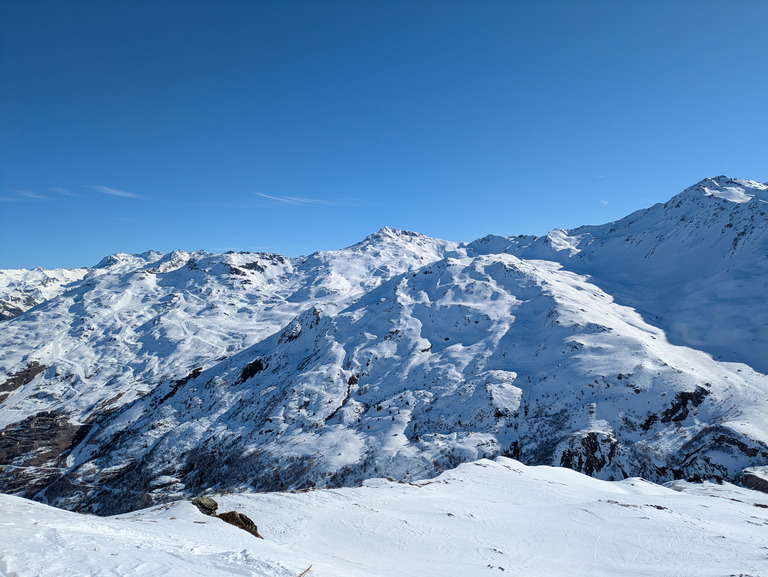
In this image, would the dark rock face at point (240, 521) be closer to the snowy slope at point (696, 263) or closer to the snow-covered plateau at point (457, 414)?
the snow-covered plateau at point (457, 414)

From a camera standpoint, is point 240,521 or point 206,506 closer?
point 240,521

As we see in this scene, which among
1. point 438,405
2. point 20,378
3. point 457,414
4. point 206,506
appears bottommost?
point 20,378

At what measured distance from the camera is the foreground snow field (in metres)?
10.9

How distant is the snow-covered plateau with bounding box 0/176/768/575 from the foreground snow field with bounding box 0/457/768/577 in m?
0.22

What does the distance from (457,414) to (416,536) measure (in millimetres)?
47431

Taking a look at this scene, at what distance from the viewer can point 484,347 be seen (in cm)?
8256

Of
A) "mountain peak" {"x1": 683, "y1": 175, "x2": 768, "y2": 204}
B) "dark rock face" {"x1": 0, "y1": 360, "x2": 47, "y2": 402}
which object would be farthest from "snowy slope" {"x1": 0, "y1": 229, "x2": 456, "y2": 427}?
"mountain peak" {"x1": 683, "y1": 175, "x2": 768, "y2": 204}

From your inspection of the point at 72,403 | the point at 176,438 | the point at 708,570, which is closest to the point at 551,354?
the point at 708,570

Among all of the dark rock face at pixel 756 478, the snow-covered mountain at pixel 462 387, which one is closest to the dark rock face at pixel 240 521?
the snow-covered mountain at pixel 462 387

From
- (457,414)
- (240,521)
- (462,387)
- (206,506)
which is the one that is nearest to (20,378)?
(462,387)

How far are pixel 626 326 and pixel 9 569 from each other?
9702 cm

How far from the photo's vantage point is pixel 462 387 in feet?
234

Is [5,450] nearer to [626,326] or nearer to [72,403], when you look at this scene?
[72,403]

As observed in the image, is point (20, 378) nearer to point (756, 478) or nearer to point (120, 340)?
point (120, 340)
